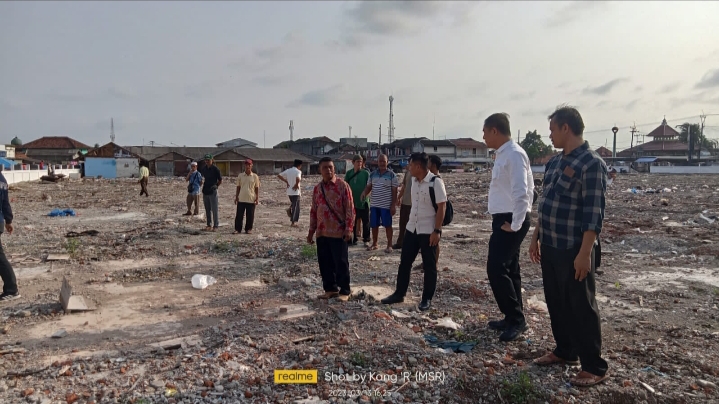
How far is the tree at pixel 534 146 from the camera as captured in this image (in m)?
70.3

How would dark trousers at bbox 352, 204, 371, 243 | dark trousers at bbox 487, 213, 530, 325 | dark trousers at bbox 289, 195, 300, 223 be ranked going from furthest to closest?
dark trousers at bbox 289, 195, 300, 223
dark trousers at bbox 352, 204, 371, 243
dark trousers at bbox 487, 213, 530, 325

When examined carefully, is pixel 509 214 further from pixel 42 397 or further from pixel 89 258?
pixel 89 258

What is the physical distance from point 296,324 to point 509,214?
81.8 inches

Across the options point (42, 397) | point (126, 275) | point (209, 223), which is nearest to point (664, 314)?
point (42, 397)

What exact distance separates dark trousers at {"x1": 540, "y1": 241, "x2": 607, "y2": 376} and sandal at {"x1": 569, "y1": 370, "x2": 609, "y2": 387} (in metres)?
0.03

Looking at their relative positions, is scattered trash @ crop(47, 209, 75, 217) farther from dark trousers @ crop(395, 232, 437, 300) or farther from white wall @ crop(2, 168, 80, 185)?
white wall @ crop(2, 168, 80, 185)

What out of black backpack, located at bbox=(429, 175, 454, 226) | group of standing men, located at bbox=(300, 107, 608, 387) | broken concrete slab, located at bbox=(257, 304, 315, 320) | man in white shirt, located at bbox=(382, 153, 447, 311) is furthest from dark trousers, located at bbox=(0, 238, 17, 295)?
black backpack, located at bbox=(429, 175, 454, 226)

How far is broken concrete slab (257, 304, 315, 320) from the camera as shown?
4.61m

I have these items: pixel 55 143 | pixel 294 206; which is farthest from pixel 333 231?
pixel 55 143

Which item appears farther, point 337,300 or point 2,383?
point 337,300

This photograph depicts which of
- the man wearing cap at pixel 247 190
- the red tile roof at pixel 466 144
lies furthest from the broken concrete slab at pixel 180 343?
the red tile roof at pixel 466 144

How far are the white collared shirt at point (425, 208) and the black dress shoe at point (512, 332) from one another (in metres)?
1.15

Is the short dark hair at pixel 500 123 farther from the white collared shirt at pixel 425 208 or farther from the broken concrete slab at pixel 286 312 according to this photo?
the broken concrete slab at pixel 286 312

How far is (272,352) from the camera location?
3.70m
